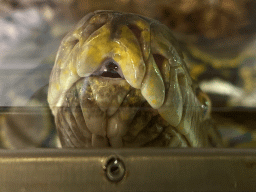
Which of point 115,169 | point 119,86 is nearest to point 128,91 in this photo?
point 119,86

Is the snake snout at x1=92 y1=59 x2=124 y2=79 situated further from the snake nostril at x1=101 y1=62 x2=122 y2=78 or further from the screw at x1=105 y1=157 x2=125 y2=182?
the screw at x1=105 y1=157 x2=125 y2=182

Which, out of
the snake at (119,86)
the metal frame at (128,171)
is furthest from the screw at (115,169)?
the snake at (119,86)

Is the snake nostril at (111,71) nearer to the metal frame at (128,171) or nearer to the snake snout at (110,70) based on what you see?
the snake snout at (110,70)

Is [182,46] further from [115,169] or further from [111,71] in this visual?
[115,169]

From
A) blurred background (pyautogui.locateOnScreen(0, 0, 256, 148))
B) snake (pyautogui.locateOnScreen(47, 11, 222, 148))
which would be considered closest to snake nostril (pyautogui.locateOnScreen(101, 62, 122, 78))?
snake (pyautogui.locateOnScreen(47, 11, 222, 148))

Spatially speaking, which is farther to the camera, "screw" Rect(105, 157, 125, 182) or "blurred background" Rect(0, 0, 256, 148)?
"blurred background" Rect(0, 0, 256, 148)
